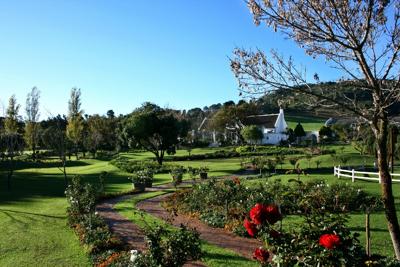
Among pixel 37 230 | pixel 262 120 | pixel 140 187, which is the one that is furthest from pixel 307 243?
pixel 262 120

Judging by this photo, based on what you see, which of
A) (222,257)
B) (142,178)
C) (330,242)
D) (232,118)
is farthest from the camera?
(232,118)

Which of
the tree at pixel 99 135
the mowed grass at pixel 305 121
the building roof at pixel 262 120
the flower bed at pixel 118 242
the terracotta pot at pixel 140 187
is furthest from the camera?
the mowed grass at pixel 305 121

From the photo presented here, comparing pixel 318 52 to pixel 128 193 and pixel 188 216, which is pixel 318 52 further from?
pixel 128 193

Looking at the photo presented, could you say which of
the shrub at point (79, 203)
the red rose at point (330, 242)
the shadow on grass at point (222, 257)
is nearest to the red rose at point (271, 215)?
the red rose at point (330, 242)

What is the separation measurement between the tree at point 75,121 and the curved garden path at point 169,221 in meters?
36.2

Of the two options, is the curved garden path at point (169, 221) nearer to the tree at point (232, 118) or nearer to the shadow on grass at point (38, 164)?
the shadow on grass at point (38, 164)

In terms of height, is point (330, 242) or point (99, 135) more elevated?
point (99, 135)

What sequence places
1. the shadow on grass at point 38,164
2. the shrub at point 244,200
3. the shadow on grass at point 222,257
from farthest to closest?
1. the shadow on grass at point 38,164
2. the shrub at point 244,200
3. the shadow on grass at point 222,257

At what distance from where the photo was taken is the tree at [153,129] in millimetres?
38469

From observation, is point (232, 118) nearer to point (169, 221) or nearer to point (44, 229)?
point (44, 229)

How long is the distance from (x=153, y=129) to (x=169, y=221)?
2801 centimetres

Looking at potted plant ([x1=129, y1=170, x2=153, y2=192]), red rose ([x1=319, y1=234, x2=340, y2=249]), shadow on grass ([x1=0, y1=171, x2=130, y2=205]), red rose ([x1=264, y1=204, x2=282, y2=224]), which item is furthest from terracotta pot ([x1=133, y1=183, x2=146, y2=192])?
red rose ([x1=319, y1=234, x2=340, y2=249])

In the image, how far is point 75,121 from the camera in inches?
2168

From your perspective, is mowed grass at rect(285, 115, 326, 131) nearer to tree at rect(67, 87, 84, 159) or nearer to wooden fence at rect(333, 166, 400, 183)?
tree at rect(67, 87, 84, 159)
